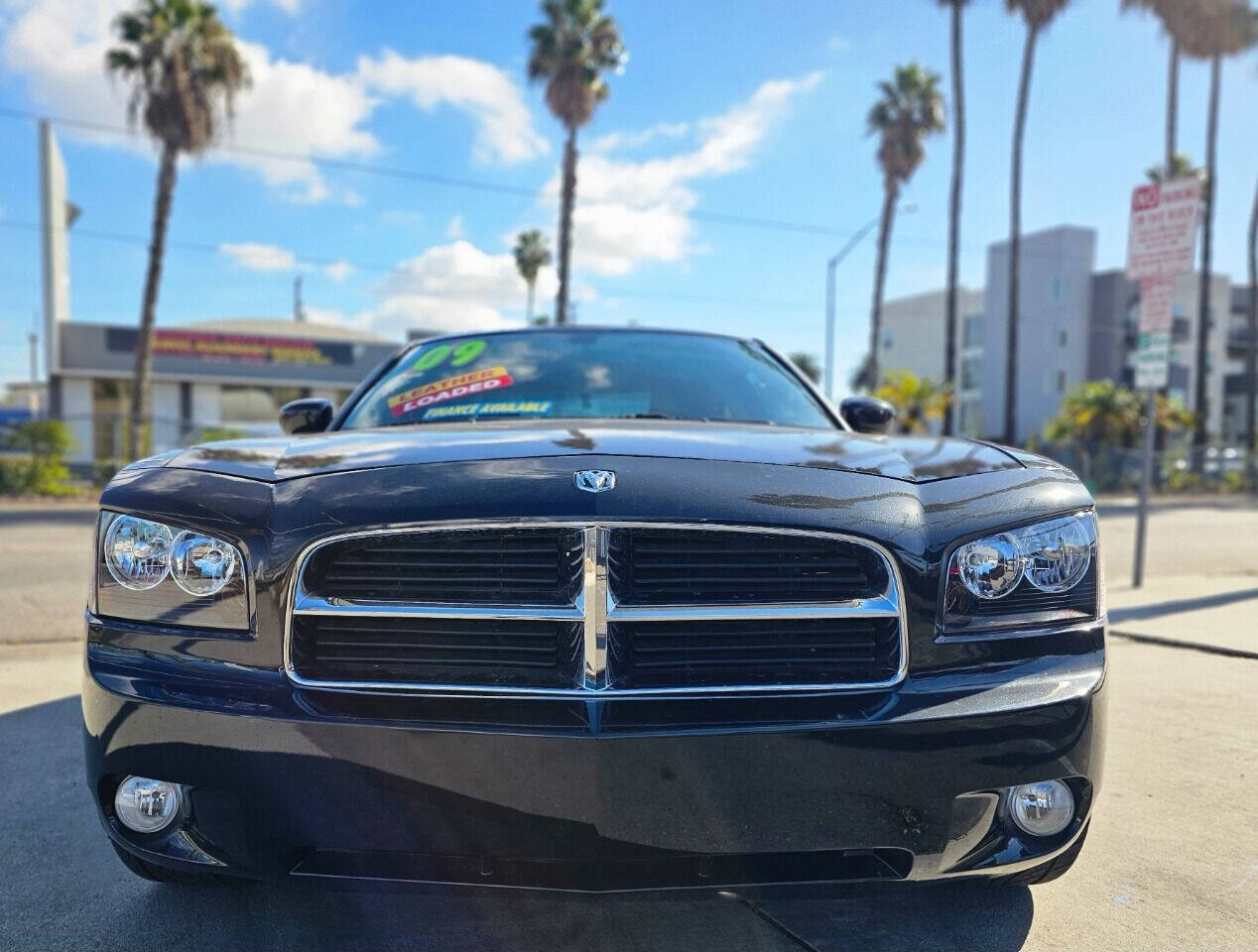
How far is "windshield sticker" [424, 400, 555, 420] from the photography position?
3.22 metres

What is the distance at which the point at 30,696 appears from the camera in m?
4.26

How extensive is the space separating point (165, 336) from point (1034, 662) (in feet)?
125

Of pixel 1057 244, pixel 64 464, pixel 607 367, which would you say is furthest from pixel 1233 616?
pixel 1057 244

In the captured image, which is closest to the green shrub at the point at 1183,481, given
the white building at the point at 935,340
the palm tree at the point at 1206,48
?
the palm tree at the point at 1206,48

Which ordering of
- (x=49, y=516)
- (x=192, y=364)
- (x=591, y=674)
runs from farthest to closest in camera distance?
(x=192, y=364)
(x=49, y=516)
(x=591, y=674)

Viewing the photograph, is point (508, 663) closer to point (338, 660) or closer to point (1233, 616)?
point (338, 660)

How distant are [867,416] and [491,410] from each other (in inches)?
51.5

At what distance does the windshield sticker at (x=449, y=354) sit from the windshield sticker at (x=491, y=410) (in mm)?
414

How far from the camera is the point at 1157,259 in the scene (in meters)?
7.73

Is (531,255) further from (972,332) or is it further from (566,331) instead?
(566,331)

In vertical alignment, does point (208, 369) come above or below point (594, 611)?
above

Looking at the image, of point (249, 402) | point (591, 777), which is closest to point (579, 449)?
point (591, 777)

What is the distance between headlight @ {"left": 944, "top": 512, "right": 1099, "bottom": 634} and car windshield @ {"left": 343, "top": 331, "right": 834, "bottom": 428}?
1174 millimetres

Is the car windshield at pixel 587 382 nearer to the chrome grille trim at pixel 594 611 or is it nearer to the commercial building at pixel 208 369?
the chrome grille trim at pixel 594 611
